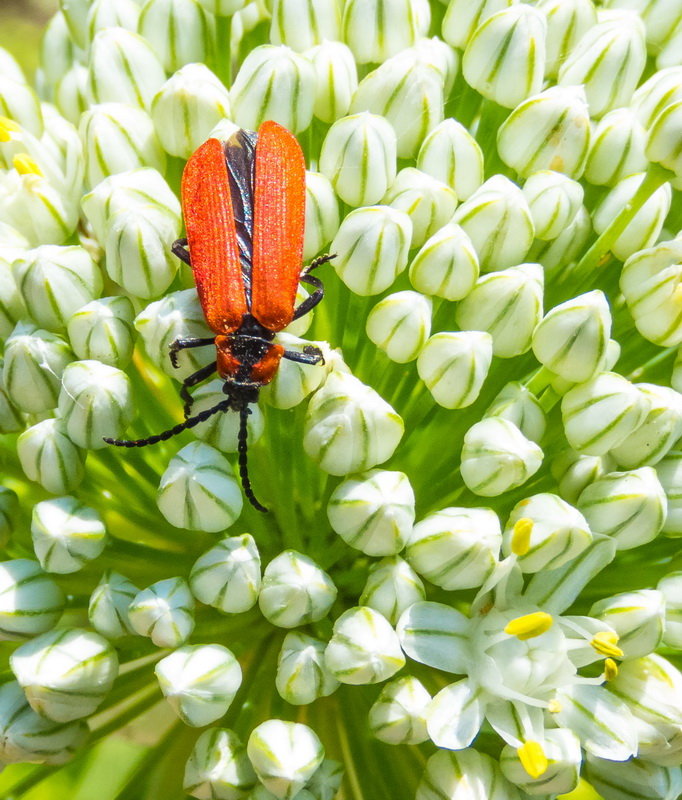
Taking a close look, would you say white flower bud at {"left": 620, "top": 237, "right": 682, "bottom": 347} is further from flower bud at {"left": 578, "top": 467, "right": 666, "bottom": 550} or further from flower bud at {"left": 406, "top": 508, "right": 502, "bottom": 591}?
flower bud at {"left": 406, "top": 508, "right": 502, "bottom": 591}

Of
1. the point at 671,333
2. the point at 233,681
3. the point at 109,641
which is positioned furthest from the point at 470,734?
the point at 671,333

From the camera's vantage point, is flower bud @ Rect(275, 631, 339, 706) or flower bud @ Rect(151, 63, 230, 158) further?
flower bud @ Rect(151, 63, 230, 158)

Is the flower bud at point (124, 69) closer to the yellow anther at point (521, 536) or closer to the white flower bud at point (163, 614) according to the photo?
the white flower bud at point (163, 614)

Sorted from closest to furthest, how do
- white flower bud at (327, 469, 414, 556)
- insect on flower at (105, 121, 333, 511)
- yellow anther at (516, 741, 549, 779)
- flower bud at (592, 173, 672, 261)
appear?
yellow anther at (516, 741, 549, 779) < white flower bud at (327, 469, 414, 556) < insect on flower at (105, 121, 333, 511) < flower bud at (592, 173, 672, 261)

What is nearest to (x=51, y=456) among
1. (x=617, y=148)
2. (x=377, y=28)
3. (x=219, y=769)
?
(x=219, y=769)

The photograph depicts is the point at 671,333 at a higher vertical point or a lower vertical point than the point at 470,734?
higher

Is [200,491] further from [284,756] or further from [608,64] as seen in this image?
[608,64]

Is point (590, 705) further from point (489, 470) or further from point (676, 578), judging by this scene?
point (489, 470)

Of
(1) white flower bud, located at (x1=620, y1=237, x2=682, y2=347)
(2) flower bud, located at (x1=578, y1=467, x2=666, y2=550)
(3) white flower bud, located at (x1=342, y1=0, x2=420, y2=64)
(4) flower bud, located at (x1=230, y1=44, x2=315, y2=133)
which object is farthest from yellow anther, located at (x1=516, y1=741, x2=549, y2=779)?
(3) white flower bud, located at (x1=342, y1=0, x2=420, y2=64)
